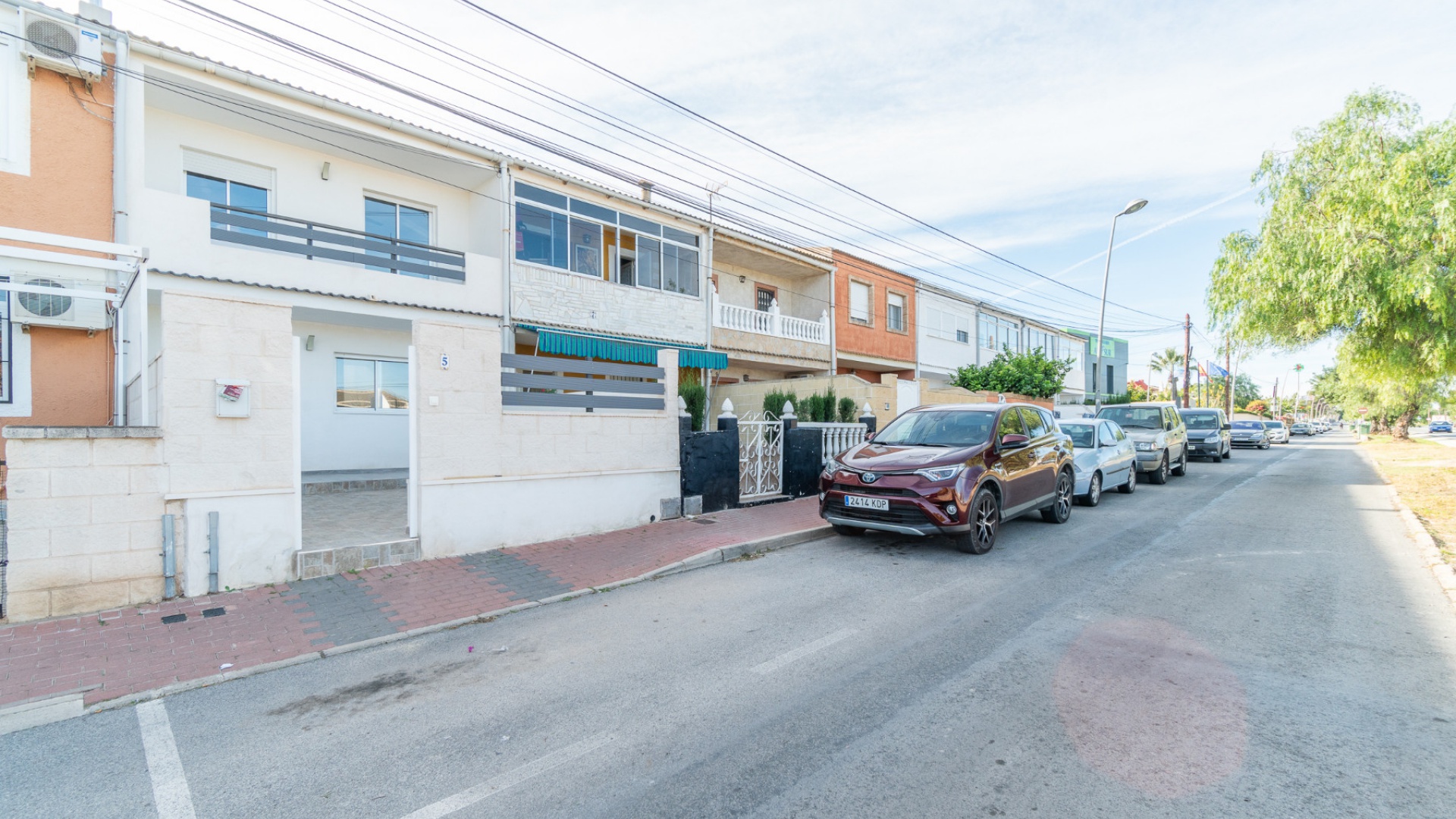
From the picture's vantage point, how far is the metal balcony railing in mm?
10258

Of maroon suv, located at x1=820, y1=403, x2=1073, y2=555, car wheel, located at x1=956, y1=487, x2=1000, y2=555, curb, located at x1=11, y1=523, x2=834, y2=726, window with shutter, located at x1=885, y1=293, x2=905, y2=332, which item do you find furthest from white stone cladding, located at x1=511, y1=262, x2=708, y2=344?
window with shutter, located at x1=885, y1=293, x2=905, y2=332

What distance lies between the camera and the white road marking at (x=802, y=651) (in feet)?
14.0

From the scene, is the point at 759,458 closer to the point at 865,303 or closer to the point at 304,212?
the point at 304,212

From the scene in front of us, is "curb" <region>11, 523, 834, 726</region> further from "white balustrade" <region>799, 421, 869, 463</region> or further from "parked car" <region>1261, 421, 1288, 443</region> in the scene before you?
"parked car" <region>1261, 421, 1288, 443</region>

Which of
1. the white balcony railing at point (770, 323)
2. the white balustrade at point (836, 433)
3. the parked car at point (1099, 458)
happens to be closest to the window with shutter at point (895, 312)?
the white balcony railing at point (770, 323)

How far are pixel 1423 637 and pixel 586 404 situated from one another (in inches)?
316

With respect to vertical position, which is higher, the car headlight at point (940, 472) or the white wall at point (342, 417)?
the white wall at point (342, 417)

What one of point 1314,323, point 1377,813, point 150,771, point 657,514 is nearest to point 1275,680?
point 1377,813

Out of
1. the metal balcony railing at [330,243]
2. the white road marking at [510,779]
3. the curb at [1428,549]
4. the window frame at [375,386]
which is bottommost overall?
the white road marking at [510,779]

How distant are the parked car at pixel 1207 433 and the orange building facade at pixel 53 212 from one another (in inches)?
983

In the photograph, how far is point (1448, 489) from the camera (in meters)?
12.2

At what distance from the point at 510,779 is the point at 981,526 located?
19.6ft

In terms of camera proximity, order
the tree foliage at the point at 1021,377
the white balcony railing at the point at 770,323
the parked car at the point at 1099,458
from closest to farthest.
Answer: the parked car at the point at 1099,458 → the white balcony railing at the point at 770,323 → the tree foliage at the point at 1021,377

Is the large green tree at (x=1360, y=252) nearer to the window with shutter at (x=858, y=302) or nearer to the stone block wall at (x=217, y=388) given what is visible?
the window with shutter at (x=858, y=302)
